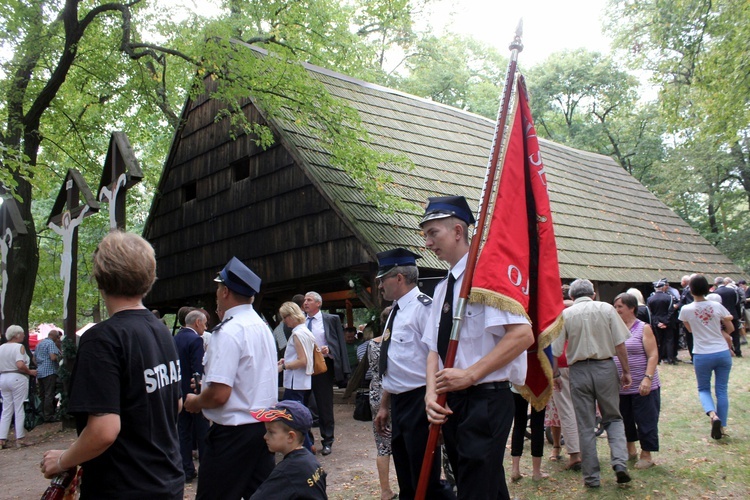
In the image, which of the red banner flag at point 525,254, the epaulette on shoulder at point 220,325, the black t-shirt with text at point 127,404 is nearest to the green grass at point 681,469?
the red banner flag at point 525,254

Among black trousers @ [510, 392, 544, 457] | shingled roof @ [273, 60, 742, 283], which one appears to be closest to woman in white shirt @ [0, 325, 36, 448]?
shingled roof @ [273, 60, 742, 283]

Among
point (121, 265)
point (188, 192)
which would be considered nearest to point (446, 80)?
point (188, 192)

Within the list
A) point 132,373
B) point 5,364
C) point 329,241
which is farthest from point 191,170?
point 132,373

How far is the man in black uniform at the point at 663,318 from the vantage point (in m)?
12.9

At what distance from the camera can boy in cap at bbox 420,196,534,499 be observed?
3016 mm

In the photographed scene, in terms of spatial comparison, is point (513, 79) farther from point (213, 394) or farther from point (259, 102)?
point (259, 102)

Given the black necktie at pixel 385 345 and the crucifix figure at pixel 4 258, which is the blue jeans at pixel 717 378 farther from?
the crucifix figure at pixel 4 258

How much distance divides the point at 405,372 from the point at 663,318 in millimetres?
10318

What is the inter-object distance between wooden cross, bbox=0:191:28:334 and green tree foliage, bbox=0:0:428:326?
20 centimetres

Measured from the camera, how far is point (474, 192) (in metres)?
14.1

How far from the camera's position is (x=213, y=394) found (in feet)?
11.9

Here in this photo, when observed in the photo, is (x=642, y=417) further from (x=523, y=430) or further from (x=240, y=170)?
(x=240, y=170)

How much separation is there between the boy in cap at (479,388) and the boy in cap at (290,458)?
76 cm

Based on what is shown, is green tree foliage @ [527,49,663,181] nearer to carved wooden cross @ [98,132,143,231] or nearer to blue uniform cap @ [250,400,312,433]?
carved wooden cross @ [98,132,143,231]
